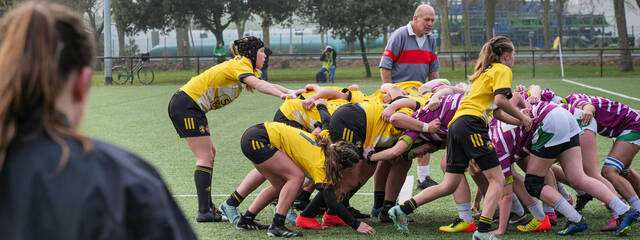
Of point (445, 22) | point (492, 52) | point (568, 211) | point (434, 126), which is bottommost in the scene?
point (568, 211)

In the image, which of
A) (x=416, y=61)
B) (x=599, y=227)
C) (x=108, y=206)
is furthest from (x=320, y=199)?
(x=108, y=206)

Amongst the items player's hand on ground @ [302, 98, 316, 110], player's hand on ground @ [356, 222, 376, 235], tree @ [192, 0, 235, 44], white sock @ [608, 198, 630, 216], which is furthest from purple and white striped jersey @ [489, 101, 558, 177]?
Result: tree @ [192, 0, 235, 44]

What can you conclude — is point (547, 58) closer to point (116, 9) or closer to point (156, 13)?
point (156, 13)

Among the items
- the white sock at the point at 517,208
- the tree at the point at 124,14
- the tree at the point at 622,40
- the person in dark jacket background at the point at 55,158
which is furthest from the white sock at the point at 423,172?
the tree at the point at 124,14

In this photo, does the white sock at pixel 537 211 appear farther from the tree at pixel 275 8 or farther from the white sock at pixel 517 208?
the tree at pixel 275 8

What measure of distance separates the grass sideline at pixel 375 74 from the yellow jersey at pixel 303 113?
22.9 metres

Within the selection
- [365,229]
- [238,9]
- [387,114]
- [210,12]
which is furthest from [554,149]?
[210,12]

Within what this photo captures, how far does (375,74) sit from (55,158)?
32.4 metres

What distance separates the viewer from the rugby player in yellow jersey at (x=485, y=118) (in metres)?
4.98

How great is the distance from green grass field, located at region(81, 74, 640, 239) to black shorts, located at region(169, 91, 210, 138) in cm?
74

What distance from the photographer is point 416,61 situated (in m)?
7.72

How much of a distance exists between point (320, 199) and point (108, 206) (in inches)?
158

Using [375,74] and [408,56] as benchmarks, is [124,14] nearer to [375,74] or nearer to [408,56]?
[375,74]

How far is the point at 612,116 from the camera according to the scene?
5973 mm
